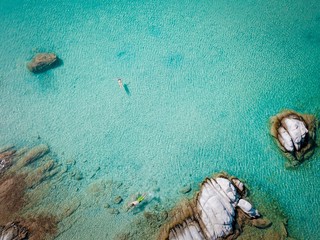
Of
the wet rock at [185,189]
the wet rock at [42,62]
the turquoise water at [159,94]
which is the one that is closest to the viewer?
the wet rock at [185,189]

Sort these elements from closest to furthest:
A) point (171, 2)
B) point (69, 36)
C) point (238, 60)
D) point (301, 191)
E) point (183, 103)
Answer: point (301, 191), point (183, 103), point (238, 60), point (69, 36), point (171, 2)

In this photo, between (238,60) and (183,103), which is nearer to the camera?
(183,103)

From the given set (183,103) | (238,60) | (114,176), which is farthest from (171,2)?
(114,176)

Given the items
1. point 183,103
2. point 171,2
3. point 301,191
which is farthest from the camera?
point 171,2

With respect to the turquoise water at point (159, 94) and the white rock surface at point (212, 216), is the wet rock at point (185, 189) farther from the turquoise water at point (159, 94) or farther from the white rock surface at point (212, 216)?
the white rock surface at point (212, 216)

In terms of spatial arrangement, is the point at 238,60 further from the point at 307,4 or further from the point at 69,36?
the point at 69,36

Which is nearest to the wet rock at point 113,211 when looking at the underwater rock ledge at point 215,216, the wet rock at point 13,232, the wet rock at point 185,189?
the underwater rock ledge at point 215,216

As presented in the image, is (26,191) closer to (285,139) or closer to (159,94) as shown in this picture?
(159,94)

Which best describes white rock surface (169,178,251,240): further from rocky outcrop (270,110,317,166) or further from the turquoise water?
rocky outcrop (270,110,317,166)
